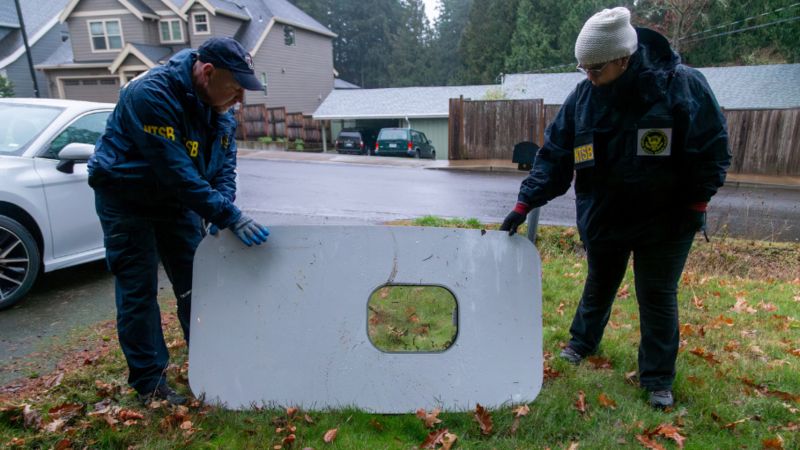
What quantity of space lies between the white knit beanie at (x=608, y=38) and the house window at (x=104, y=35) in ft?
95.7

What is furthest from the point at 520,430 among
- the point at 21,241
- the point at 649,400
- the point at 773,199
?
the point at 773,199

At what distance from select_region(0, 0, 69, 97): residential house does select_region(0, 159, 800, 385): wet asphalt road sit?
18.5 meters

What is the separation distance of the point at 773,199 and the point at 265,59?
23988mm

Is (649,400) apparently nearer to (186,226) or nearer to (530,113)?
(186,226)

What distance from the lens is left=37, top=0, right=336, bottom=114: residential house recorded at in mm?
25188

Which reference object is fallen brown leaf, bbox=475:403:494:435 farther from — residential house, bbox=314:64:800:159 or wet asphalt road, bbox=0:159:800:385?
residential house, bbox=314:64:800:159

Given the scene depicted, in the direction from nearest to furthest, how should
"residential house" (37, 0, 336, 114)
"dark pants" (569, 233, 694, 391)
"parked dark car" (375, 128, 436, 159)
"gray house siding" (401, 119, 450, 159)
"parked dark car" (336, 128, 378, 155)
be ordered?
"dark pants" (569, 233, 694, 391), "parked dark car" (375, 128, 436, 159), "parked dark car" (336, 128, 378, 155), "residential house" (37, 0, 336, 114), "gray house siding" (401, 119, 450, 159)

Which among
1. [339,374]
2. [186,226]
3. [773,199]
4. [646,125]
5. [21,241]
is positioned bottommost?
[773,199]

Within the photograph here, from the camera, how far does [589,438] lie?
2.34 meters

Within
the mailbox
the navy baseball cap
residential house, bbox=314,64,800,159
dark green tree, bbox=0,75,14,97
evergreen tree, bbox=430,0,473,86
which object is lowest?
the mailbox

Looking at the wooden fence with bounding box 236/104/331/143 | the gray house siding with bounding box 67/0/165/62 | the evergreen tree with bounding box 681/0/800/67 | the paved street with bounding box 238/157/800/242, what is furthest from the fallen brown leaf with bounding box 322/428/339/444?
the evergreen tree with bounding box 681/0/800/67

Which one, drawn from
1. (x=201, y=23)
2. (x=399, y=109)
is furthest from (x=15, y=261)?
(x=399, y=109)

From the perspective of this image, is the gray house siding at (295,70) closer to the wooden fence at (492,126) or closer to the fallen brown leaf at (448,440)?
the wooden fence at (492,126)

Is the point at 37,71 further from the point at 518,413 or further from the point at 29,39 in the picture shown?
the point at 518,413
